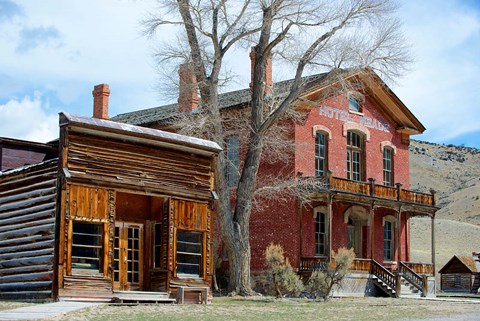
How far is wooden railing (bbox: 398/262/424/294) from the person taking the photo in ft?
109

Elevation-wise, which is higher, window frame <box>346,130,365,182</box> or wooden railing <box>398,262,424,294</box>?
window frame <box>346,130,365,182</box>

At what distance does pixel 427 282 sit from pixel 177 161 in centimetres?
1600

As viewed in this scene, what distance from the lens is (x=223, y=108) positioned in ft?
110

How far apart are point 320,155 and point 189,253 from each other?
41.2 ft

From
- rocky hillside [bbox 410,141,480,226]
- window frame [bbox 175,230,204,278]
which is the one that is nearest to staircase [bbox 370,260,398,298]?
window frame [bbox 175,230,204,278]

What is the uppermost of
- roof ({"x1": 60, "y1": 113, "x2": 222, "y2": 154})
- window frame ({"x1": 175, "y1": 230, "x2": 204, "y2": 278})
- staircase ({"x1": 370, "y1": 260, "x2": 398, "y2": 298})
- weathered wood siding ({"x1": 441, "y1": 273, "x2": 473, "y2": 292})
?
roof ({"x1": 60, "y1": 113, "x2": 222, "y2": 154})

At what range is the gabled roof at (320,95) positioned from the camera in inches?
1261

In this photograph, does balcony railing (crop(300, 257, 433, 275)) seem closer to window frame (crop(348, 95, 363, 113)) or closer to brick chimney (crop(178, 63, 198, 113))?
window frame (crop(348, 95, 363, 113))

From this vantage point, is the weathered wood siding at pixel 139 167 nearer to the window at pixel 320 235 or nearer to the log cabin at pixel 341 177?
the log cabin at pixel 341 177

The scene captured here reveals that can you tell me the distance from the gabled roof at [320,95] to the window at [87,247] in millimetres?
11896

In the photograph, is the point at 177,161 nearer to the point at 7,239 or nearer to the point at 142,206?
the point at 142,206

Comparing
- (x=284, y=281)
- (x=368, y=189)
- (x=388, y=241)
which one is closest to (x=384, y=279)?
(x=368, y=189)

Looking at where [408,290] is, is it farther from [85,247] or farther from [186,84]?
[85,247]

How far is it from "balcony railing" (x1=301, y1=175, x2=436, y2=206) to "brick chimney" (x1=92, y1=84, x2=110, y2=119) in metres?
12.0
